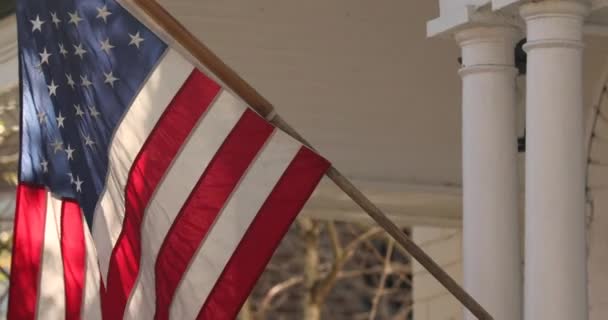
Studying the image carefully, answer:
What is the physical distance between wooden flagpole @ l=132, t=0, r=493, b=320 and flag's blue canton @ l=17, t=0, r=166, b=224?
135 mm

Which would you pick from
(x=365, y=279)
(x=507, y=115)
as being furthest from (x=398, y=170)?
(x=365, y=279)

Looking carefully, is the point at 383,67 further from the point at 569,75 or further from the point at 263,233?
the point at 263,233

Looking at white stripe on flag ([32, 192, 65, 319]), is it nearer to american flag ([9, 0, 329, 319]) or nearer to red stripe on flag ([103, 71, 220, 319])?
american flag ([9, 0, 329, 319])

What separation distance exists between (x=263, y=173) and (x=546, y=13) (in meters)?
1.89

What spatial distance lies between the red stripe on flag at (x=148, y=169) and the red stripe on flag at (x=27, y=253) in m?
0.77

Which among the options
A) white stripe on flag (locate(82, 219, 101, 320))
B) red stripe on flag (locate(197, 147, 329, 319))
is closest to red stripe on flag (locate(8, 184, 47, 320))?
white stripe on flag (locate(82, 219, 101, 320))

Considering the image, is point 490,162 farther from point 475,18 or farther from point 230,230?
point 230,230

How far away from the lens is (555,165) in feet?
32.0

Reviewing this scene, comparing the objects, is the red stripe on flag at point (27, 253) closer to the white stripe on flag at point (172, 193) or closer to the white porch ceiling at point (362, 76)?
the white stripe on flag at point (172, 193)

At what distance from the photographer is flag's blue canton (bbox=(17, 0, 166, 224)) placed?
9.12 m

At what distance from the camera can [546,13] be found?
9.77 metres

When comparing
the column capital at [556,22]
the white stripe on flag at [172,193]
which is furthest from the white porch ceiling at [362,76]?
the white stripe on flag at [172,193]

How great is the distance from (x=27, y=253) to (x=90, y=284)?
469 mm

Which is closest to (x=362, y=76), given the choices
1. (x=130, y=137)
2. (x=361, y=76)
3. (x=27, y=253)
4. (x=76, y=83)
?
(x=361, y=76)
